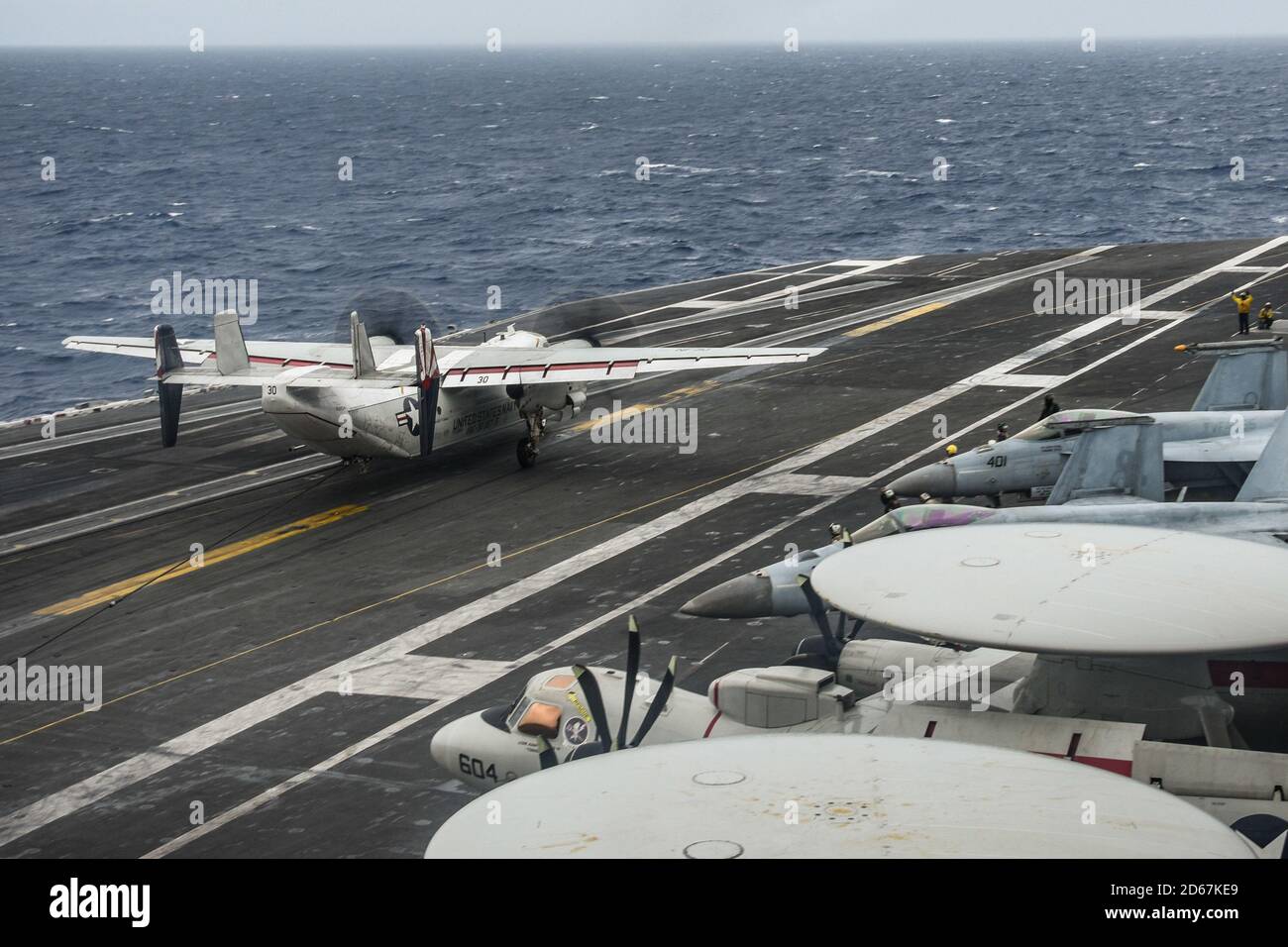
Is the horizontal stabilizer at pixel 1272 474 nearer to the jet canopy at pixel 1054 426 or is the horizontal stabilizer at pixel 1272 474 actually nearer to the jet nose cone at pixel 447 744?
the jet canopy at pixel 1054 426

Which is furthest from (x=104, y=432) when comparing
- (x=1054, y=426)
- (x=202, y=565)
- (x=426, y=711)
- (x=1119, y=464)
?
(x=1119, y=464)

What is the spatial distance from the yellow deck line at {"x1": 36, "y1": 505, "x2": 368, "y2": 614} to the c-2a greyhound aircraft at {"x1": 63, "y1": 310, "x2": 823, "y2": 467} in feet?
6.65

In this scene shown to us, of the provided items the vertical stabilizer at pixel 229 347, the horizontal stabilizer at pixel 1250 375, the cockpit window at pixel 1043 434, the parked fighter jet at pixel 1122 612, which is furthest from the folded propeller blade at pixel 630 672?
the vertical stabilizer at pixel 229 347

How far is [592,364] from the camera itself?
4103 centimetres

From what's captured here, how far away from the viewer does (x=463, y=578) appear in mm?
33562

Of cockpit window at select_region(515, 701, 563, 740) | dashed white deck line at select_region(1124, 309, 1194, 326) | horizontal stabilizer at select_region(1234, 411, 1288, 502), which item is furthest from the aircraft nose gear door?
dashed white deck line at select_region(1124, 309, 1194, 326)

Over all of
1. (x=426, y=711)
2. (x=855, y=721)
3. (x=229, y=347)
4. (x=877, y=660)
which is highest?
(x=229, y=347)

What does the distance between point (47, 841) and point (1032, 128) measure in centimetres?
18576

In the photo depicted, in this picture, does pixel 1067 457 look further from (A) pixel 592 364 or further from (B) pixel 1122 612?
(B) pixel 1122 612

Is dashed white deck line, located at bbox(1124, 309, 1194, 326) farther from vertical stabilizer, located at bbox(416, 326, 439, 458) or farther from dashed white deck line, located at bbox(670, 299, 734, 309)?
vertical stabilizer, located at bbox(416, 326, 439, 458)

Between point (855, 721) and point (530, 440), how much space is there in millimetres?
26284

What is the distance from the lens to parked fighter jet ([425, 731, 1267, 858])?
11117mm
